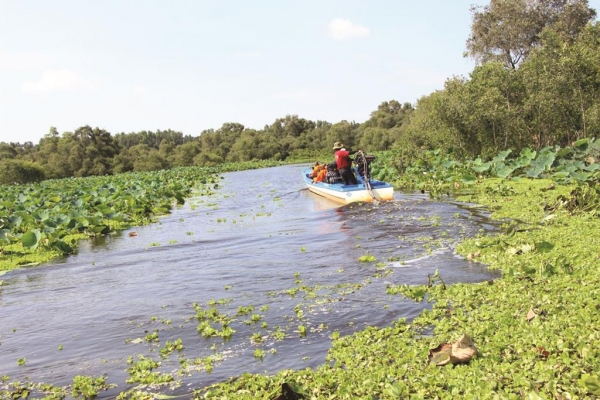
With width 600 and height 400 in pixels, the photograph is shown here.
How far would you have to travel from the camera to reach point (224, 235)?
1380cm

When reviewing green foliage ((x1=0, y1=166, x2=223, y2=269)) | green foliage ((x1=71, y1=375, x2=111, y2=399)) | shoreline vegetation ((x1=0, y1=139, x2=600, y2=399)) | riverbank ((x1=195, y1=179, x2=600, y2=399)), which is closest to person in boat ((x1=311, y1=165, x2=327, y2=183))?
green foliage ((x1=0, y1=166, x2=223, y2=269))

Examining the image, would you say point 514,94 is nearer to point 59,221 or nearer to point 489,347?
point 59,221

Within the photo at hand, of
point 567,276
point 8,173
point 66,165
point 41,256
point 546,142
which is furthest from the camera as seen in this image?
point 66,165

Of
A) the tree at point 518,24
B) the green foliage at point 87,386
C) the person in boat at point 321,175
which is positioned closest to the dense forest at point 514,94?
the tree at point 518,24

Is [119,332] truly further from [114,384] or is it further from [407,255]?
[407,255]

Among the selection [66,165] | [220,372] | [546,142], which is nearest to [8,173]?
[66,165]

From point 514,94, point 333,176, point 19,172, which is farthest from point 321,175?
point 19,172

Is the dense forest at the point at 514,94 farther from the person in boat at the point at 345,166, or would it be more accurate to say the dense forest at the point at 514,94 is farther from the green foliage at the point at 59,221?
the green foliage at the point at 59,221

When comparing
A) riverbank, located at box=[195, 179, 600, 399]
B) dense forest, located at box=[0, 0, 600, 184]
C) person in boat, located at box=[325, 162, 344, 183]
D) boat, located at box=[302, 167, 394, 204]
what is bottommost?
riverbank, located at box=[195, 179, 600, 399]

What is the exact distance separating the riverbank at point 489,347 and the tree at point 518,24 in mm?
30485

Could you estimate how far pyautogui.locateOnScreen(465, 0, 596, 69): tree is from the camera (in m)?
33.2

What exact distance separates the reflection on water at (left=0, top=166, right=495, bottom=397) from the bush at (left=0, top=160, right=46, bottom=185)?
1546 inches

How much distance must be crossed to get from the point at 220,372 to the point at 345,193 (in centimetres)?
1329

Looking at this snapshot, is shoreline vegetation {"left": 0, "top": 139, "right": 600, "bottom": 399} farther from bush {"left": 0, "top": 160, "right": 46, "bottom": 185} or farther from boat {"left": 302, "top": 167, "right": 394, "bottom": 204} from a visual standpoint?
bush {"left": 0, "top": 160, "right": 46, "bottom": 185}
